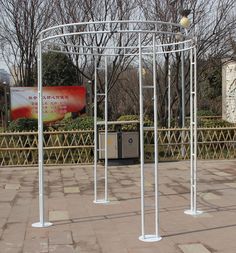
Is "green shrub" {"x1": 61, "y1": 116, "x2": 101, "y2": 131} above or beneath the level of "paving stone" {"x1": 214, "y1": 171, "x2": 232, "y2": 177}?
above

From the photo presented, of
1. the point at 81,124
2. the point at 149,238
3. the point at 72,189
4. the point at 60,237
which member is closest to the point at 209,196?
the point at 72,189

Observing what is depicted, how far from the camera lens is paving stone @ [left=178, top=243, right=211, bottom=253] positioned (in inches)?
222

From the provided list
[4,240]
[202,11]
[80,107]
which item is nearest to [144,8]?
[202,11]

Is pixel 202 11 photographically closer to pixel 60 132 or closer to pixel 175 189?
pixel 60 132

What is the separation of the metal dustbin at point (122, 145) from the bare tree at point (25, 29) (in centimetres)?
734

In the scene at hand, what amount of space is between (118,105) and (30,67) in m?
8.02

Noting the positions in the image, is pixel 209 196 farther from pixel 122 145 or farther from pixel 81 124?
pixel 81 124

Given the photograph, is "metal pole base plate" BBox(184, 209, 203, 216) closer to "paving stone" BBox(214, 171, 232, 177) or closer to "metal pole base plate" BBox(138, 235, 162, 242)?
"metal pole base plate" BBox(138, 235, 162, 242)

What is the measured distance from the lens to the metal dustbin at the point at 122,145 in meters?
13.3

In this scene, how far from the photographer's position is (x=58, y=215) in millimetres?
7629

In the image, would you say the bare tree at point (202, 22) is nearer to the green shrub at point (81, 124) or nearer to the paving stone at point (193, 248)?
the green shrub at point (81, 124)

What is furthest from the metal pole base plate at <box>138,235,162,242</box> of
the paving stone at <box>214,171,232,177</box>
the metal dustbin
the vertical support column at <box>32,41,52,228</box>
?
the metal dustbin

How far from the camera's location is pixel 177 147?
14789 millimetres

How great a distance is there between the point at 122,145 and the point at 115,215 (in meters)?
5.82
